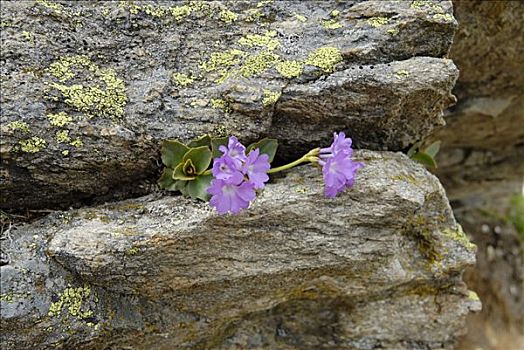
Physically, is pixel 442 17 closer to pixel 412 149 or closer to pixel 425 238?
pixel 412 149

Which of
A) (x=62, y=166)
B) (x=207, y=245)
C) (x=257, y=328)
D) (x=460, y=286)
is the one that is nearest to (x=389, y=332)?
(x=460, y=286)

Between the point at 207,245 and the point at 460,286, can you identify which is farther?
the point at 460,286

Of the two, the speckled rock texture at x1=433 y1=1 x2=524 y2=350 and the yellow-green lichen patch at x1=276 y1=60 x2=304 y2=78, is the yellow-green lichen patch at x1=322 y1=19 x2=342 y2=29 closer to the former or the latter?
the yellow-green lichen patch at x1=276 y1=60 x2=304 y2=78

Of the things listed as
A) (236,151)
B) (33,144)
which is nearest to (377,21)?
(236,151)

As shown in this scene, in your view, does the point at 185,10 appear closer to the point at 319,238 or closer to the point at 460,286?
the point at 319,238

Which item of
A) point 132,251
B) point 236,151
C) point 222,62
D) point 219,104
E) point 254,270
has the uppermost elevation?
point 222,62

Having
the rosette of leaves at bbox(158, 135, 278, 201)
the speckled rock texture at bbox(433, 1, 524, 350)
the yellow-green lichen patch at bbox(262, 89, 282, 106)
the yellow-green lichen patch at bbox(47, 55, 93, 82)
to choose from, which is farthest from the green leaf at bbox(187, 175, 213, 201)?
the speckled rock texture at bbox(433, 1, 524, 350)
